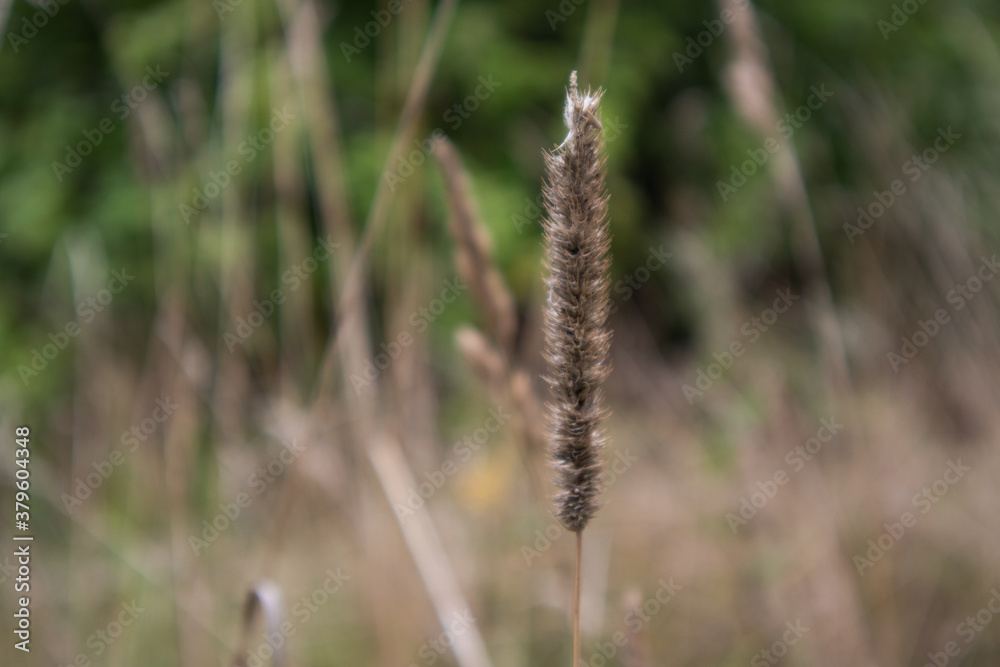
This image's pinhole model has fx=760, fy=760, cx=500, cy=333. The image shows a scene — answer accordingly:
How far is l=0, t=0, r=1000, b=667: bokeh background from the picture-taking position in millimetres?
1327

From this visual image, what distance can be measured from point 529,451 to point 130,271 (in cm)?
325

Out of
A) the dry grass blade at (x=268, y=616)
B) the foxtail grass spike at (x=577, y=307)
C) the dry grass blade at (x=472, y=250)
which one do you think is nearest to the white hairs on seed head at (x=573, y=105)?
the foxtail grass spike at (x=577, y=307)

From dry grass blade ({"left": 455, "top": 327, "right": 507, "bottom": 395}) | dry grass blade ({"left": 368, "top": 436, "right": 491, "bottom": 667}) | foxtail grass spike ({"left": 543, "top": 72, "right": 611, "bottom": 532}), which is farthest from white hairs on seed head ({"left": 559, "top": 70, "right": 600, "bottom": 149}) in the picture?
dry grass blade ({"left": 368, "top": 436, "right": 491, "bottom": 667})

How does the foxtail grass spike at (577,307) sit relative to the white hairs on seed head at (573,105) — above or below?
below

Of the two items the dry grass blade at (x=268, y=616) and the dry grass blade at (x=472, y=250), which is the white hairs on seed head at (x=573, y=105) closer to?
the dry grass blade at (x=472, y=250)

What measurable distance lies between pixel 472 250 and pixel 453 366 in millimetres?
2157

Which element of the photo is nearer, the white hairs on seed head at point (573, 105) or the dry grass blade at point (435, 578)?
the white hairs on seed head at point (573, 105)

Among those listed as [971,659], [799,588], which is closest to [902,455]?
[971,659]

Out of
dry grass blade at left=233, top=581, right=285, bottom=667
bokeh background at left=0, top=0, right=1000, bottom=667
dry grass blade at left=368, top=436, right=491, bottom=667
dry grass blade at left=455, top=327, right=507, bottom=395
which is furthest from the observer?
bokeh background at left=0, top=0, right=1000, bottom=667

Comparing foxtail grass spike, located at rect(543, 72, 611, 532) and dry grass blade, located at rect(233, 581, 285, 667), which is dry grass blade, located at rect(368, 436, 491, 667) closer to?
dry grass blade, located at rect(233, 581, 285, 667)

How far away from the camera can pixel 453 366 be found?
3.00 m

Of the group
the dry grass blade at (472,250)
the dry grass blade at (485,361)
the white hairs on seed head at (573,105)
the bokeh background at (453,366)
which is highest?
→ the white hairs on seed head at (573,105)

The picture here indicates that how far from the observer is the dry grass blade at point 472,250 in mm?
822

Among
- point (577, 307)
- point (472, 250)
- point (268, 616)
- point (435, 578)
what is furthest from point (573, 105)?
point (435, 578)
